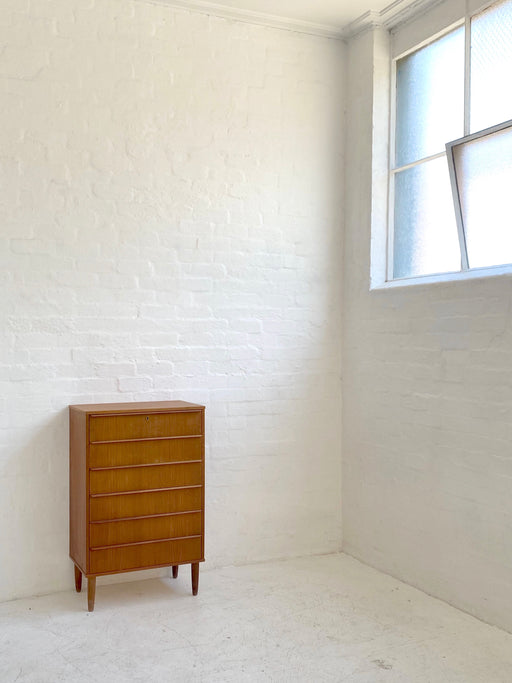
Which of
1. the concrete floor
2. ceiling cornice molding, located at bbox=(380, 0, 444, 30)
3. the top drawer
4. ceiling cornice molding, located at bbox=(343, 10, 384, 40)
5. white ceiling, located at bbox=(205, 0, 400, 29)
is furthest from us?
ceiling cornice molding, located at bbox=(343, 10, 384, 40)

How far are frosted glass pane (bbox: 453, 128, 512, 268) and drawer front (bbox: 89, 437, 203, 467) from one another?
172 centimetres

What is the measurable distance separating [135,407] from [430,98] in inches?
92.7

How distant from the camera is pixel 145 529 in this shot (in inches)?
143

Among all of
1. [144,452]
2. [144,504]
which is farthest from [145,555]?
[144,452]

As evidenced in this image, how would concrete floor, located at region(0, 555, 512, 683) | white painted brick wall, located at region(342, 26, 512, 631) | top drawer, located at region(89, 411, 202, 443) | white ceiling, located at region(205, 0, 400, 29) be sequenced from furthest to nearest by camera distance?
white ceiling, located at region(205, 0, 400, 29), top drawer, located at region(89, 411, 202, 443), white painted brick wall, located at region(342, 26, 512, 631), concrete floor, located at region(0, 555, 512, 683)

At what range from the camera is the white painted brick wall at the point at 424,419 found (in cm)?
344

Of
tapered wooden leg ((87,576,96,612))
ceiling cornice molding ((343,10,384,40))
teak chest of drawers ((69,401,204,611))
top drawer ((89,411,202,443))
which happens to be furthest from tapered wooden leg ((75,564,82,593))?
ceiling cornice molding ((343,10,384,40))

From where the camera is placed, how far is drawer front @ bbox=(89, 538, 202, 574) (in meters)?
3.55

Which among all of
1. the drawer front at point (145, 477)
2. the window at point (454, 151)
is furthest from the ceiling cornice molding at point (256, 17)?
the drawer front at point (145, 477)

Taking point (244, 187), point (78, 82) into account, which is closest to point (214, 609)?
point (244, 187)

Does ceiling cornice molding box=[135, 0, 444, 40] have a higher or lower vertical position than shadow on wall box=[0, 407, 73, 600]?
higher

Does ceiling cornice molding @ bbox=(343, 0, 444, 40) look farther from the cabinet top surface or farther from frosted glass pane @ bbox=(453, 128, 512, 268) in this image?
the cabinet top surface

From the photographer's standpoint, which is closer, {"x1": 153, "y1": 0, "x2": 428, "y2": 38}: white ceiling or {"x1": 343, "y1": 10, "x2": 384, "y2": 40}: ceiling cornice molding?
{"x1": 153, "y1": 0, "x2": 428, "y2": 38}: white ceiling

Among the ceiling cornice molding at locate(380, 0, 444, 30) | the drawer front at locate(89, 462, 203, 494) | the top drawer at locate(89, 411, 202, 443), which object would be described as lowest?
the drawer front at locate(89, 462, 203, 494)
